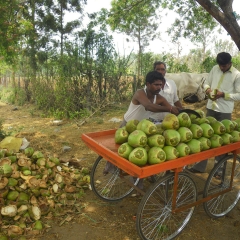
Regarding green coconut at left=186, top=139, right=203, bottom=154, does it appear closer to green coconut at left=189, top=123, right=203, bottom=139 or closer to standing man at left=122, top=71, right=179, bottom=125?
green coconut at left=189, top=123, right=203, bottom=139

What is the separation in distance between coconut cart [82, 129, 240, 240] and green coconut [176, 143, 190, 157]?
1.7 inches

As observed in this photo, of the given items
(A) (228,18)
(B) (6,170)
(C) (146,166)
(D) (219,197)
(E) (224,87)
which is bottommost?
(D) (219,197)

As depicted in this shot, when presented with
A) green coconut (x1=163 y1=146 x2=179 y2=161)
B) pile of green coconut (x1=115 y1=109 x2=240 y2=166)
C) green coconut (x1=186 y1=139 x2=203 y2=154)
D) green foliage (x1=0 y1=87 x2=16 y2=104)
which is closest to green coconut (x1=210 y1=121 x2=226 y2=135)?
pile of green coconut (x1=115 y1=109 x2=240 y2=166)

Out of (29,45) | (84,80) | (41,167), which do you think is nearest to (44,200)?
(41,167)

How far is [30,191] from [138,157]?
153cm

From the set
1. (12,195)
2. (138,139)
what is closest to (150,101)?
(138,139)

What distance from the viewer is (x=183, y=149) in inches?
82.4

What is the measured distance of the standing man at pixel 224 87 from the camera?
3.29m

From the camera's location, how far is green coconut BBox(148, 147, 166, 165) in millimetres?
1942

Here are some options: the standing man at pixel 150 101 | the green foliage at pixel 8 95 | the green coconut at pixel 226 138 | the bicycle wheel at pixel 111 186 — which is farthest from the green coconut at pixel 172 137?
the green foliage at pixel 8 95

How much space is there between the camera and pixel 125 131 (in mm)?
2371

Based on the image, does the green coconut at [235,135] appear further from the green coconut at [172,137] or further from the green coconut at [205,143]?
the green coconut at [172,137]

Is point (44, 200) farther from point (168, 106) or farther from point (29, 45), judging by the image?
point (29, 45)

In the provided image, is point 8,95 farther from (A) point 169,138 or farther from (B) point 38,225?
(A) point 169,138
